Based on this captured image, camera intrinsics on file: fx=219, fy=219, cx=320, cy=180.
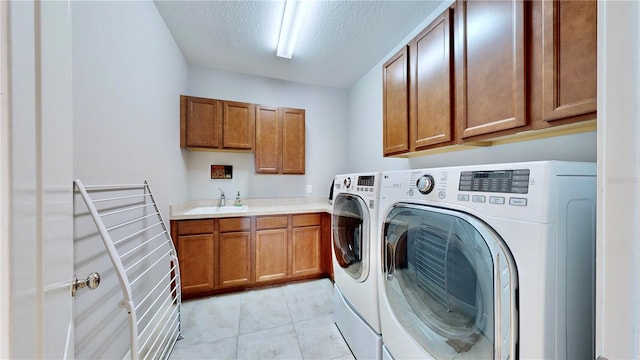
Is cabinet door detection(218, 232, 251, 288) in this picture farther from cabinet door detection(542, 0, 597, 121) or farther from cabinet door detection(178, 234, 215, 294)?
cabinet door detection(542, 0, 597, 121)

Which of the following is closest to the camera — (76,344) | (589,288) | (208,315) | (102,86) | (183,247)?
(589,288)

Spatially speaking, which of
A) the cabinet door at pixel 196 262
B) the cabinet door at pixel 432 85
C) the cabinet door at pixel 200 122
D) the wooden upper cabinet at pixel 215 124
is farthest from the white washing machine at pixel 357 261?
the cabinet door at pixel 200 122

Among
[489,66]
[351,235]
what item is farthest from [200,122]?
[489,66]

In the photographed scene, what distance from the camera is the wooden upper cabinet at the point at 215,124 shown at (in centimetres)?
234

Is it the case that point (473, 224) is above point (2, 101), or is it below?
below

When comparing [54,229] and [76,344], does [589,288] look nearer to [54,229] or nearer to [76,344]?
[54,229]

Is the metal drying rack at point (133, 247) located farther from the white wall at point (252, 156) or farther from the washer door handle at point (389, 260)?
the washer door handle at point (389, 260)

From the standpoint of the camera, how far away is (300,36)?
2.08 meters

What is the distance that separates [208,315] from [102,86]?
1849mm

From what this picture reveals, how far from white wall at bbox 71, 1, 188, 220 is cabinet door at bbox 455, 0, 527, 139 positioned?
1.86 metres
